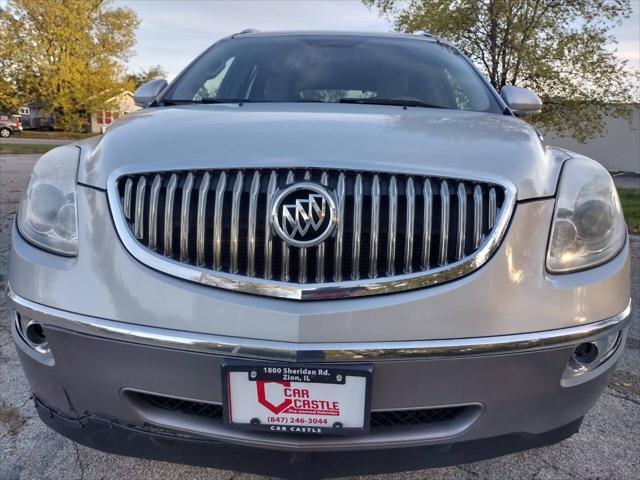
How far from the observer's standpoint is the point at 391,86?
246 centimetres

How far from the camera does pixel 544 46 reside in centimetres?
1354

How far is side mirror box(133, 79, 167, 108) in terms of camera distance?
8.39ft

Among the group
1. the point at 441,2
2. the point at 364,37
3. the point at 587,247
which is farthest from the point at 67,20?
the point at 587,247

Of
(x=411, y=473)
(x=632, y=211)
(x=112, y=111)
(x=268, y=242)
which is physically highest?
(x=268, y=242)

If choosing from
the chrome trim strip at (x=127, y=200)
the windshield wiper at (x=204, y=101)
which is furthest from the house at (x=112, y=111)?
the chrome trim strip at (x=127, y=200)

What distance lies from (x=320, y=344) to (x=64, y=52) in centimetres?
3282

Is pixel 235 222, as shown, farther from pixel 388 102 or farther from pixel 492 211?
pixel 388 102

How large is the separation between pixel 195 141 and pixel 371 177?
1.67 feet

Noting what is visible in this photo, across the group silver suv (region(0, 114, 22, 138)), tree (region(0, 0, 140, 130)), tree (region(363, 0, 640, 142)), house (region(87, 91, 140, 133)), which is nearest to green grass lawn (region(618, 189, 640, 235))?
tree (region(363, 0, 640, 142))

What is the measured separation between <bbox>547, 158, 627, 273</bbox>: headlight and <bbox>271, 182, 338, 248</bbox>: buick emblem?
57cm

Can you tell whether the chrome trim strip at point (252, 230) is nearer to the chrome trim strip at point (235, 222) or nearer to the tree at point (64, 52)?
the chrome trim strip at point (235, 222)

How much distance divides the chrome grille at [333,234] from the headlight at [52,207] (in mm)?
161

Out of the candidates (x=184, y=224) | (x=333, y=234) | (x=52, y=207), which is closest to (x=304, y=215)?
(x=333, y=234)

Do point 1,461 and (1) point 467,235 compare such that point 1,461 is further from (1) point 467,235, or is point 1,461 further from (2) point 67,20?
(2) point 67,20
